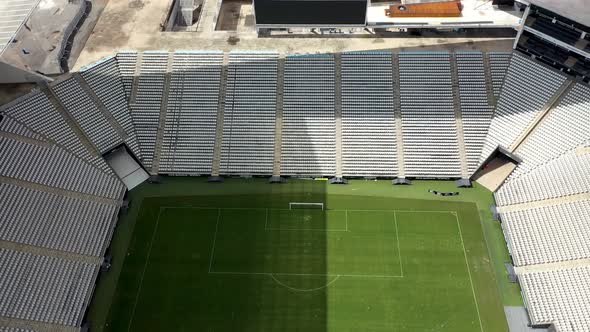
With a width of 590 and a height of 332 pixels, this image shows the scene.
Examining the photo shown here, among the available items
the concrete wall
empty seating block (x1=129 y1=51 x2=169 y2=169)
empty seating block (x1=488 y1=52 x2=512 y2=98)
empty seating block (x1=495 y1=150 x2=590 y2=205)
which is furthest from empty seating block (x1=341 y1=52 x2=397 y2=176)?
the concrete wall

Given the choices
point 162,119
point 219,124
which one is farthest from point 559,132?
point 162,119

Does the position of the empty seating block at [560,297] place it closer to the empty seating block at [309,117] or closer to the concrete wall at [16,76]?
the empty seating block at [309,117]

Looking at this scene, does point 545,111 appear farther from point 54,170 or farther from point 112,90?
point 54,170

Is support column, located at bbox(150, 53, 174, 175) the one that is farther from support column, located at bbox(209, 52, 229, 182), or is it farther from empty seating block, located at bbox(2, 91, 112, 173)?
support column, located at bbox(209, 52, 229, 182)

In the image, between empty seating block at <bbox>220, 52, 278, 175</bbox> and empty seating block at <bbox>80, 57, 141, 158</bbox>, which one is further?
empty seating block at <bbox>80, 57, 141, 158</bbox>

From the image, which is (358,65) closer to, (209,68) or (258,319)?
(209,68)

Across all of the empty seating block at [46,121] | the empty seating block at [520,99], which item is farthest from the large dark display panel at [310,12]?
the empty seating block at [46,121]

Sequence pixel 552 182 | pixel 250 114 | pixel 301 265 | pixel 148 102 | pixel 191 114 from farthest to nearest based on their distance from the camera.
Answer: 1. pixel 148 102
2. pixel 191 114
3. pixel 250 114
4. pixel 552 182
5. pixel 301 265
